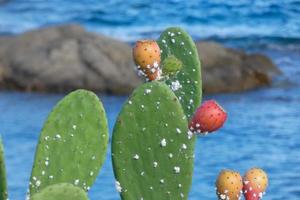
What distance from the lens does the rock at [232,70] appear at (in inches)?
430

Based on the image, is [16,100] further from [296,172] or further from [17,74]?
[296,172]

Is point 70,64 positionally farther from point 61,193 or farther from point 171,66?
point 61,193

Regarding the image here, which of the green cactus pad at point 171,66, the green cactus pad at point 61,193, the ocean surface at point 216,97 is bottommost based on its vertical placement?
the green cactus pad at point 61,193

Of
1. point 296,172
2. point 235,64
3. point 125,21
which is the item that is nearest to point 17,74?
point 235,64

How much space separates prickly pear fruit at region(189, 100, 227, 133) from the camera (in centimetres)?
209

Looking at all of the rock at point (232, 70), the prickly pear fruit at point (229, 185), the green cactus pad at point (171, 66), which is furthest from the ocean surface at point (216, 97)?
the prickly pear fruit at point (229, 185)

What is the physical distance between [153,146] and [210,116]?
304mm

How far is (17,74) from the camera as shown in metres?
10.8

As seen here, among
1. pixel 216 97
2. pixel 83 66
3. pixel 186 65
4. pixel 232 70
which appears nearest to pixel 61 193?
pixel 186 65

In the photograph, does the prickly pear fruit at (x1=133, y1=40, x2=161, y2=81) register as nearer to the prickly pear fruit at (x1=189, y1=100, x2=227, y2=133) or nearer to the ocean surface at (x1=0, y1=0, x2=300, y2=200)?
the prickly pear fruit at (x1=189, y1=100, x2=227, y2=133)

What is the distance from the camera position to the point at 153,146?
238cm

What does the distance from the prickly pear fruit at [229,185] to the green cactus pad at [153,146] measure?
191 millimetres

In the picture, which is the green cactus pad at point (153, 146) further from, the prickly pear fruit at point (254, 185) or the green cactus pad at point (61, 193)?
the green cactus pad at point (61, 193)

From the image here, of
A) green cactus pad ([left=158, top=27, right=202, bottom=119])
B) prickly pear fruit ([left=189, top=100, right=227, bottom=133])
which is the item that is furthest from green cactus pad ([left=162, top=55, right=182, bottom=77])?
green cactus pad ([left=158, top=27, right=202, bottom=119])
